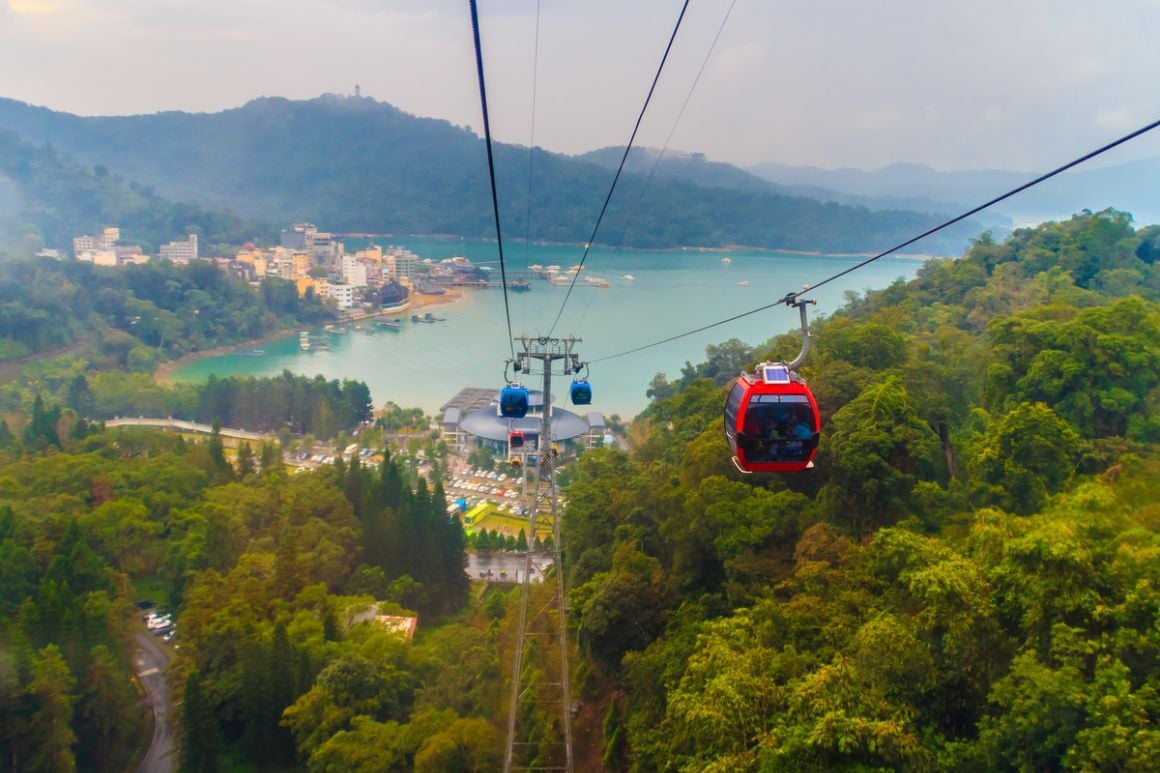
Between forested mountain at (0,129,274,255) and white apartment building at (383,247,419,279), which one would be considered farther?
white apartment building at (383,247,419,279)

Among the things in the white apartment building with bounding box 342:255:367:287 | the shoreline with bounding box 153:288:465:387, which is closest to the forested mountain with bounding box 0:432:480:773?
the shoreline with bounding box 153:288:465:387

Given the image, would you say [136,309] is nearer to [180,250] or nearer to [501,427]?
[180,250]

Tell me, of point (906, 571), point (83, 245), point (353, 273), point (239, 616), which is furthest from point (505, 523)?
point (83, 245)

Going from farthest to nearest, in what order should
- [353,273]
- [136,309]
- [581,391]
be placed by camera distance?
[353,273] → [136,309] → [581,391]

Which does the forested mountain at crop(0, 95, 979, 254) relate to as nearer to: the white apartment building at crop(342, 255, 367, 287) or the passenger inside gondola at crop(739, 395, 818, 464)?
the white apartment building at crop(342, 255, 367, 287)

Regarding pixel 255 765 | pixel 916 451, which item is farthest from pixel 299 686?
pixel 916 451

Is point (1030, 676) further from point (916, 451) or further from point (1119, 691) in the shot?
point (916, 451)
